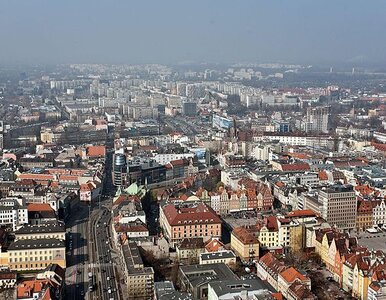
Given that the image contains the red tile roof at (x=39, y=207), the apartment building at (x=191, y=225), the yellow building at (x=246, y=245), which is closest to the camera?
the yellow building at (x=246, y=245)

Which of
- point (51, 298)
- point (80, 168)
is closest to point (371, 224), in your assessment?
point (51, 298)

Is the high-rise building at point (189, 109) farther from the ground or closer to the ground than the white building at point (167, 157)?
closer to the ground

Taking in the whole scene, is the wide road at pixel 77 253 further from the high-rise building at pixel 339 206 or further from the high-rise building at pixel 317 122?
the high-rise building at pixel 317 122

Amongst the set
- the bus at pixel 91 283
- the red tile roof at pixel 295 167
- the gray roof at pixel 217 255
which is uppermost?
the gray roof at pixel 217 255

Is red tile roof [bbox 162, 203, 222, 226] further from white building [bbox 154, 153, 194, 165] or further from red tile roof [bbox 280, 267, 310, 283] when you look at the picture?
white building [bbox 154, 153, 194, 165]

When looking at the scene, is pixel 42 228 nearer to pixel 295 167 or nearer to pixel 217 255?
pixel 217 255

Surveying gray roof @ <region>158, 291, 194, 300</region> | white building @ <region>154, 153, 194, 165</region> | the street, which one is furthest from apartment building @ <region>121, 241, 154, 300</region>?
white building @ <region>154, 153, 194, 165</region>

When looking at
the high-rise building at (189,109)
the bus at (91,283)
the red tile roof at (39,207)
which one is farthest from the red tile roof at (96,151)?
the high-rise building at (189,109)

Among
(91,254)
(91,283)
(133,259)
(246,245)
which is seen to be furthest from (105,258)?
(246,245)
